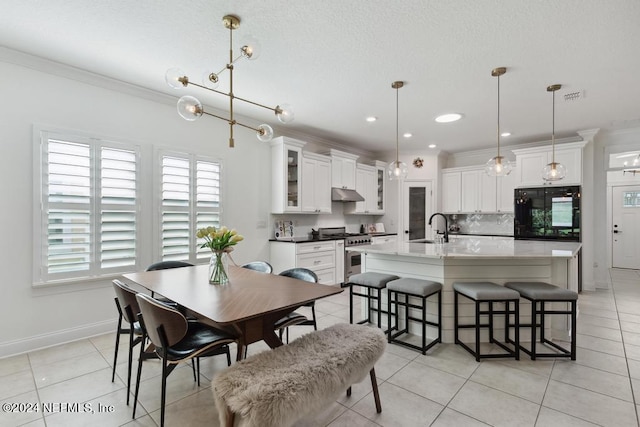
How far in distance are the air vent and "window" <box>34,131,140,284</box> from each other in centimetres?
509

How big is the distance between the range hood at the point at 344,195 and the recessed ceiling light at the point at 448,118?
2.03 m

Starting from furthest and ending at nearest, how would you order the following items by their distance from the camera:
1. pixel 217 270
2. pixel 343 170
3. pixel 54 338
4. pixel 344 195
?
pixel 343 170 → pixel 344 195 → pixel 54 338 → pixel 217 270

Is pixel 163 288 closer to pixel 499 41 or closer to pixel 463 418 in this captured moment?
pixel 463 418

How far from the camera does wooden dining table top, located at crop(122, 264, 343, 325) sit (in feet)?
5.44

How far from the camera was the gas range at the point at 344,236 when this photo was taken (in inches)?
218

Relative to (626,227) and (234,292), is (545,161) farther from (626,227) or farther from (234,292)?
(234,292)

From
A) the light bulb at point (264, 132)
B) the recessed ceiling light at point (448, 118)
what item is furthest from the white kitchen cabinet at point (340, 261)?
the light bulb at point (264, 132)

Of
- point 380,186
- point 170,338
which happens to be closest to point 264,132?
point 170,338

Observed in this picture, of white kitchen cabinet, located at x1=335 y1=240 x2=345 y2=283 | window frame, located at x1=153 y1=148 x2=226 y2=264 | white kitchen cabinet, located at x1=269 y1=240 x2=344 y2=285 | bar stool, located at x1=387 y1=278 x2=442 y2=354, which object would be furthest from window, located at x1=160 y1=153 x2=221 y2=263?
bar stool, located at x1=387 y1=278 x2=442 y2=354

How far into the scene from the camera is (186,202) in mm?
3920

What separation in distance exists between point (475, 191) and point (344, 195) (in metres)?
2.86

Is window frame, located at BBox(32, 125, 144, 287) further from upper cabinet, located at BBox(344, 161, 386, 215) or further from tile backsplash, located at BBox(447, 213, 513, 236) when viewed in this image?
tile backsplash, located at BBox(447, 213, 513, 236)

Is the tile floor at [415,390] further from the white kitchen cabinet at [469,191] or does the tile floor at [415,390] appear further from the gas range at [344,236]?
the white kitchen cabinet at [469,191]

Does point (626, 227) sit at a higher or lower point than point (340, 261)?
higher
